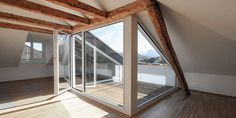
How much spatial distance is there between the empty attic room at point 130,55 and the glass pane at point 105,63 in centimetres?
3

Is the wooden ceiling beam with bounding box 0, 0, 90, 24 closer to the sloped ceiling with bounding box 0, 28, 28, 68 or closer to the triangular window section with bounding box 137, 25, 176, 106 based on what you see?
the triangular window section with bounding box 137, 25, 176, 106

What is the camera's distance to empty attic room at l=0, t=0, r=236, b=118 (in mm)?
2393

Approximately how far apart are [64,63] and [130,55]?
9.73 ft

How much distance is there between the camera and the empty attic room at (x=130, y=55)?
7.85ft

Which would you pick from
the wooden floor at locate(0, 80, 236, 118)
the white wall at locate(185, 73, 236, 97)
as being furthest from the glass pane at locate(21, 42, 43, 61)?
the white wall at locate(185, 73, 236, 97)

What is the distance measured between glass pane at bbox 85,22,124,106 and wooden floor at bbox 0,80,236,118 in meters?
0.46

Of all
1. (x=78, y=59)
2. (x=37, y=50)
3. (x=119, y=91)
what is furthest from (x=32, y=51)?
(x=119, y=91)

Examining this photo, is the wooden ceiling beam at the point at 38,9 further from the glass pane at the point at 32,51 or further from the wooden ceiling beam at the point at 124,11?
the glass pane at the point at 32,51

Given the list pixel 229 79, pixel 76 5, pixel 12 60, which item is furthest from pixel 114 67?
pixel 12 60

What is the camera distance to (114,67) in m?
3.53

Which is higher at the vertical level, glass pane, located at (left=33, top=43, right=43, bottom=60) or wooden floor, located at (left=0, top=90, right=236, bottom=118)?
glass pane, located at (left=33, top=43, right=43, bottom=60)

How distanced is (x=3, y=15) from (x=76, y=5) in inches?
76.9

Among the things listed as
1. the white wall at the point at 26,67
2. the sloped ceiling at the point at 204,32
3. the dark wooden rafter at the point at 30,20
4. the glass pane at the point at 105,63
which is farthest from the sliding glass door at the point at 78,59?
the sloped ceiling at the point at 204,32

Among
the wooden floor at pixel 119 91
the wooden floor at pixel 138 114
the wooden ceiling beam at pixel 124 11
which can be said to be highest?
the wooden ceiling beam at pixel 124 11
